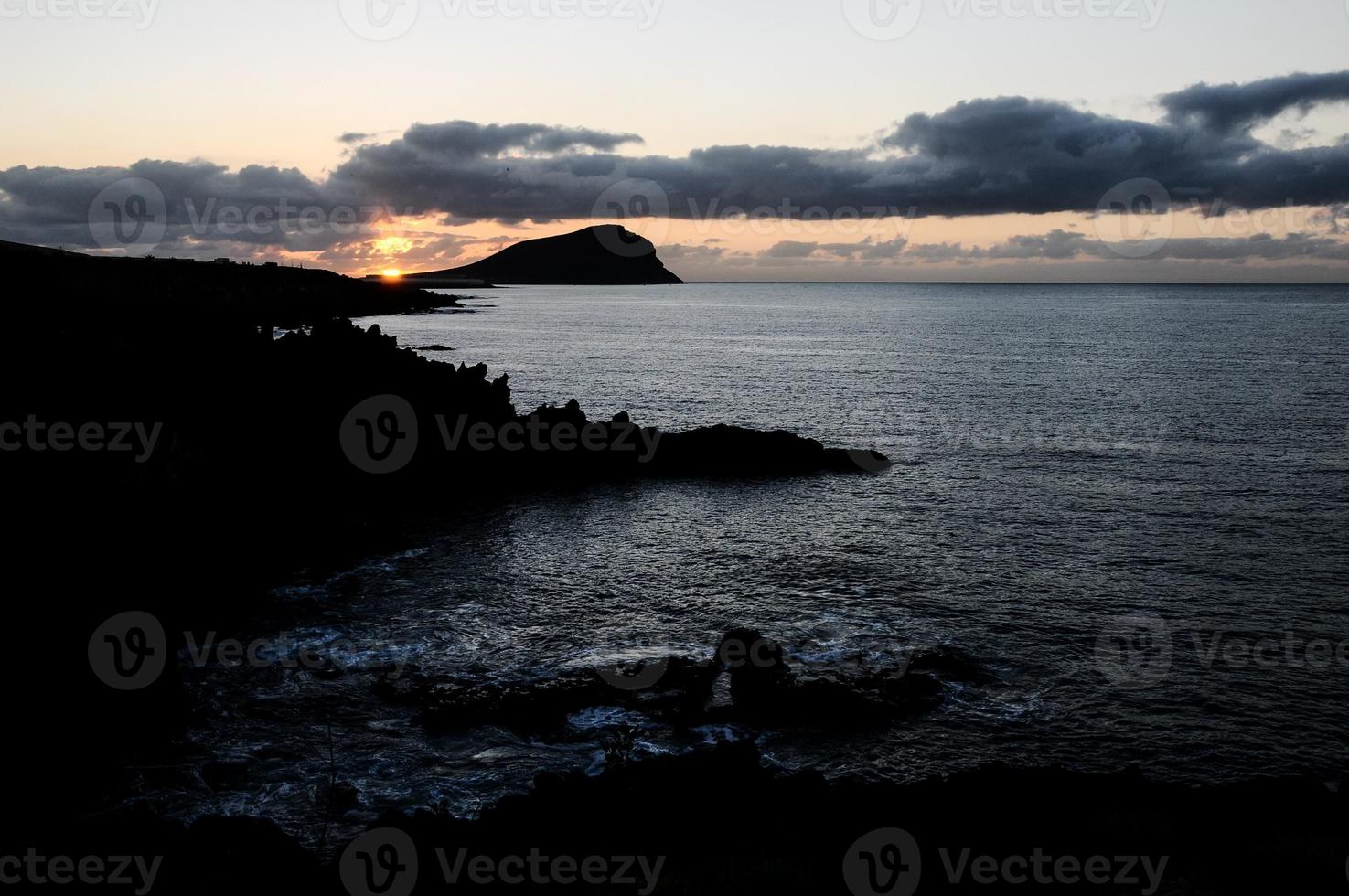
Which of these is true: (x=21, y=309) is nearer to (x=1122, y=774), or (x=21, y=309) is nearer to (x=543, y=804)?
(x=543, y=804)

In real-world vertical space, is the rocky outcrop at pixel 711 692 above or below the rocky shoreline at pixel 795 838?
below

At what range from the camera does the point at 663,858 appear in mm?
14625

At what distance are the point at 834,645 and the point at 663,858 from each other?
12.4m

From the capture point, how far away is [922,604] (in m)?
29.6

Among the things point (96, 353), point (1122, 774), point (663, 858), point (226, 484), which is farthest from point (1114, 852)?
point (96, 353)

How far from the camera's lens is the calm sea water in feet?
66.6

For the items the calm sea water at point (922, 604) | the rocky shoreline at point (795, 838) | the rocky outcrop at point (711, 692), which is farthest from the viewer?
the rocky outcrop at point (711, 692)

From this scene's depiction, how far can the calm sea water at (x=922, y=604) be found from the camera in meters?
20.3

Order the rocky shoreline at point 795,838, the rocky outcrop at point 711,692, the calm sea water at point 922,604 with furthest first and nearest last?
the rocky outcrop at point 711,692
the calm sea water at point 922,604
the rocky shoreline at point 795,838

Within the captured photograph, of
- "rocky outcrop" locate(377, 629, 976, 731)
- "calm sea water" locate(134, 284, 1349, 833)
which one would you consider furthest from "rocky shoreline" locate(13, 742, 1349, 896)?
"rocky outcrop" locate(377, 629, 976, 731)

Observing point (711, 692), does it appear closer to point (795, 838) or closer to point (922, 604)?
point (795, 838)

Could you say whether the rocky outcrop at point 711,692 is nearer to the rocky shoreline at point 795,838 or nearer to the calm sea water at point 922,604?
the calm sea water at point 922,604

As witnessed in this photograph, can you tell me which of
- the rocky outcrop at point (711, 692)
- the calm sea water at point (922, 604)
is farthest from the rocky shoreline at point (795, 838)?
the rocky outcrop at point (711, 692)

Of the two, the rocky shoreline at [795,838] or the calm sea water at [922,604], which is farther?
the calm sea water at [922,604]
